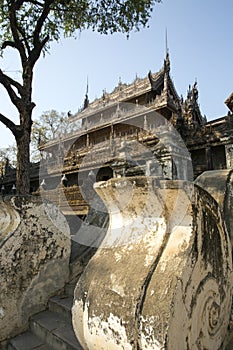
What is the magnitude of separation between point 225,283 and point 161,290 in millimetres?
556

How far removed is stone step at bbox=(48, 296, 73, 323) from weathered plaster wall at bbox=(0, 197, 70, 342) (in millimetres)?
78

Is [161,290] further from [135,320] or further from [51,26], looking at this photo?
[51,26]

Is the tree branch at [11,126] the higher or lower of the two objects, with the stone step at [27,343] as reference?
higher

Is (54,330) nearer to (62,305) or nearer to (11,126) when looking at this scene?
(62,305)

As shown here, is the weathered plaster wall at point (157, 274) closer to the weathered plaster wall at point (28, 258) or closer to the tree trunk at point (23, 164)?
the weathered plaster wall at point (28, 258)

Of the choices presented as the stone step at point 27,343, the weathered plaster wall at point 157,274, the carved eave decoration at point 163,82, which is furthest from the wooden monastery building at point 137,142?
the stone step at point 27,343

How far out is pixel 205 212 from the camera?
4.42ft

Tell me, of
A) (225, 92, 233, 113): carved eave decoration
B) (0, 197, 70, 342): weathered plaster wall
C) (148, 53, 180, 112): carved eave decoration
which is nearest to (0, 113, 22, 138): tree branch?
(0, 197, 70, 342): weathered plaster wall

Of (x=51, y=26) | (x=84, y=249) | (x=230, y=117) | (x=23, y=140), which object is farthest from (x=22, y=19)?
(x=84, y=249)

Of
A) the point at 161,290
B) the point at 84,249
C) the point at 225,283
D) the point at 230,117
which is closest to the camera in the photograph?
the point at 161,290

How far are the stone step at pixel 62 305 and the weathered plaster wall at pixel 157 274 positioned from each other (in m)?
0.88

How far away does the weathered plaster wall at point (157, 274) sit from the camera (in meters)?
1.16

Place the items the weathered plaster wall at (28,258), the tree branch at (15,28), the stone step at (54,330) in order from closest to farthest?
the stone step at (54,330)
the weathered plaster wall at (28,258)
the tree branch at (15,28)

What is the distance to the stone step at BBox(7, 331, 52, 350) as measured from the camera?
6.65 ft
